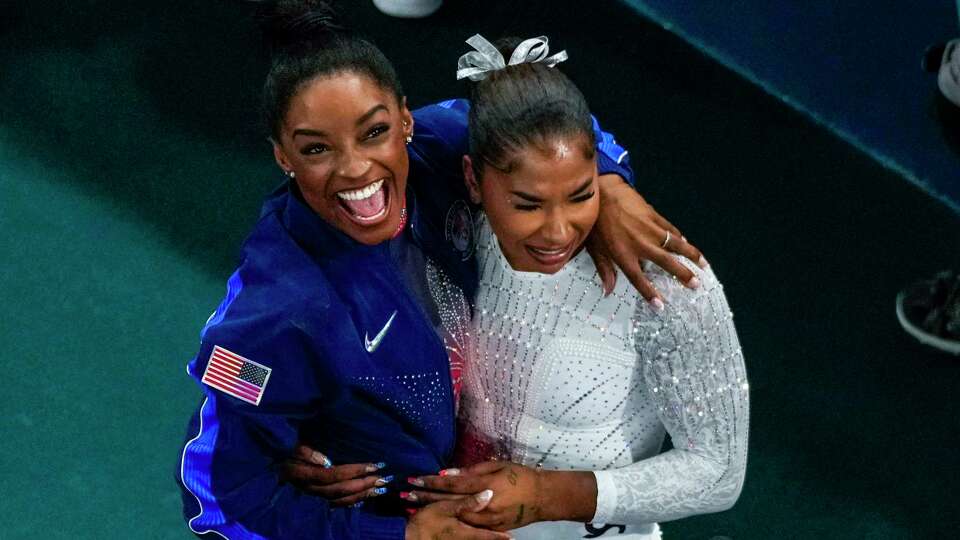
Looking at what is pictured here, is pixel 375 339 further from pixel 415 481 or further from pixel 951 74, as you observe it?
pixel 951 74

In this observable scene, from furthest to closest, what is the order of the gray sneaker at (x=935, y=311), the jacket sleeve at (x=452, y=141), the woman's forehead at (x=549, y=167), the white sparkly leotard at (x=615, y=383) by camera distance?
the gray sneaker at (x=935, y=311), the jacket sleeve at (x=452, y=141), the white sparkly leotard at (x=615, y=383), the woman's forehead at (x=549, y=167)

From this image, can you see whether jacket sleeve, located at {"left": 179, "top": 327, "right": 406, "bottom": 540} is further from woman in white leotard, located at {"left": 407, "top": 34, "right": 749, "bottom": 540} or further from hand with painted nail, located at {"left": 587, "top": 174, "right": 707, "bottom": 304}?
hand with painted nail, located at {"left": 587, "top": 174, "right": 707, "bottom": 304}

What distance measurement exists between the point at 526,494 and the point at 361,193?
0.50 metres

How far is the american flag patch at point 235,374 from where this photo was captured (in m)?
1.89

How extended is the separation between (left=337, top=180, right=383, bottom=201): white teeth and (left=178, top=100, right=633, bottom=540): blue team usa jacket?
0.06 metres

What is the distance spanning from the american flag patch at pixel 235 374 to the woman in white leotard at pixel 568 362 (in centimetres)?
36

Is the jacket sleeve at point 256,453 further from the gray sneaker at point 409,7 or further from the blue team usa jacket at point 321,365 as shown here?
the gray sneaker at point 409,7

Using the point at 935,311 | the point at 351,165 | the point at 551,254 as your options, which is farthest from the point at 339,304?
the point at 935,311

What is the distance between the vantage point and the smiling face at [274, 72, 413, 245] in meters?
1.89

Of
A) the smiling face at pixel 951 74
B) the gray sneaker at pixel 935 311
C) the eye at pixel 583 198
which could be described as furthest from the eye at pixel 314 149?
the gray sneaker at pixel 935 311

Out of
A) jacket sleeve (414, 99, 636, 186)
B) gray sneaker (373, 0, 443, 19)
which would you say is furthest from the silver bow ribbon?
gray sneaker (373, 0, 443, 19)

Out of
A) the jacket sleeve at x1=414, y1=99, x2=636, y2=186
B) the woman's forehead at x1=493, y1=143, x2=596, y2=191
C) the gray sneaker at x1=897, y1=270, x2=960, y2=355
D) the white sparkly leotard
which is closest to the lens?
the woman's forehead at x1=493, y1=143, x2=596, y2=191

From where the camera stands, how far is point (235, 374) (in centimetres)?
189

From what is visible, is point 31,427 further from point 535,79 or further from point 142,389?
point 535,79
